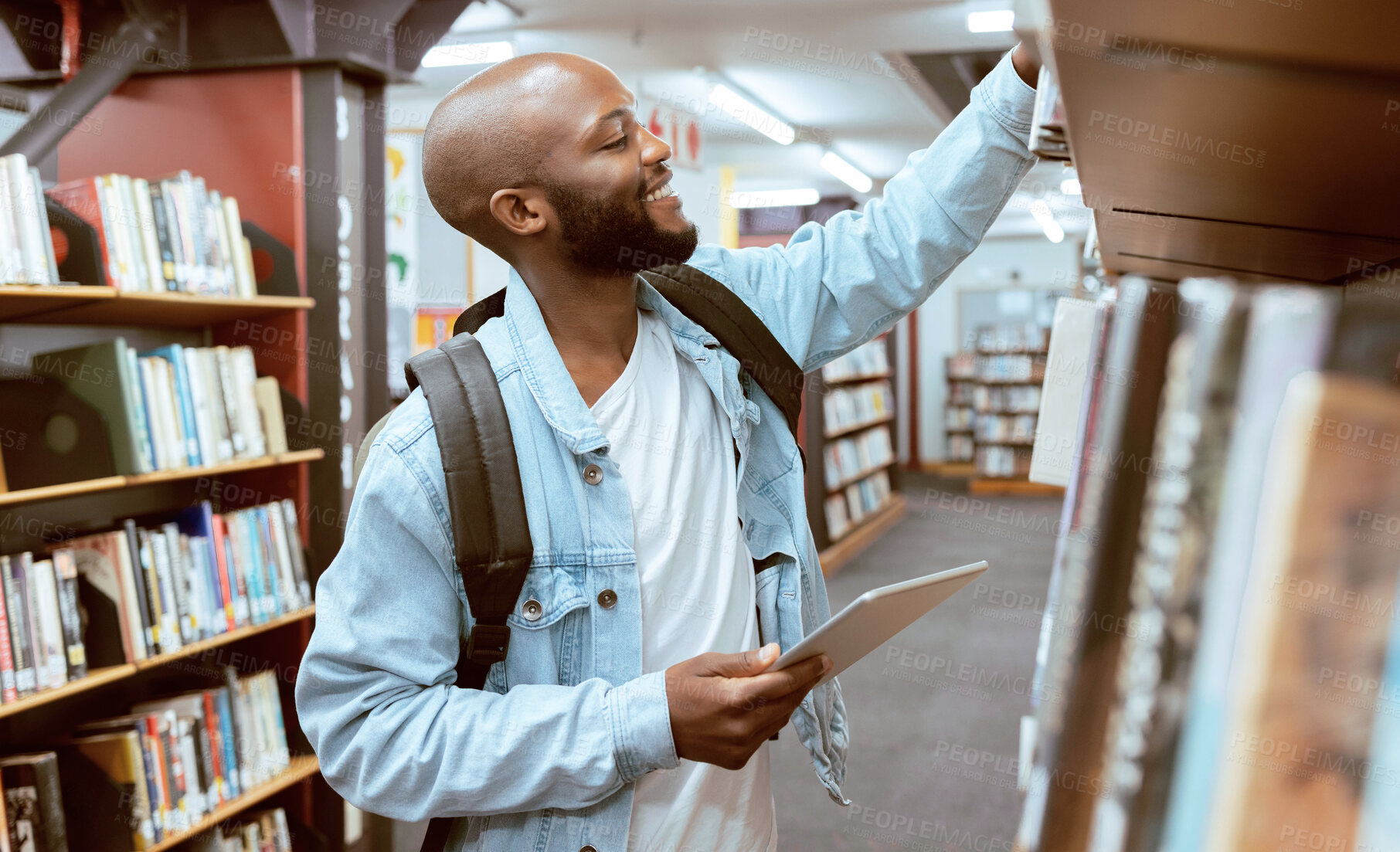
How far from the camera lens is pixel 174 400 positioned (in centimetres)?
232

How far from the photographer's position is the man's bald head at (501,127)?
1189 millimetres

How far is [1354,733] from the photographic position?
21 centimetres

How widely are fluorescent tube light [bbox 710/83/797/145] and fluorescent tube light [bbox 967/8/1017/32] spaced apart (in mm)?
1595

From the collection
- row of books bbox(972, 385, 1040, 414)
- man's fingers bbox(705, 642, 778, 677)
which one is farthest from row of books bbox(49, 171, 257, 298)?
row of books bbox(972, 385, 1040, 414)

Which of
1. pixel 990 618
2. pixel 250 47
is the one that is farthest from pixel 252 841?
pixel 990 618

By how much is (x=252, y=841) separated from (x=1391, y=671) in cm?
284

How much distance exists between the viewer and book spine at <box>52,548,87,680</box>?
79.9 inches

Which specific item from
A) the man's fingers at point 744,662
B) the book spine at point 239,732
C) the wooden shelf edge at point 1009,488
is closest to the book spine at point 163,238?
the book spine at point 239,732

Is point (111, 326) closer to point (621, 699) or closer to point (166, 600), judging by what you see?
point (166, 600)

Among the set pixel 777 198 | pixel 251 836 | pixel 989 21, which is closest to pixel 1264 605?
pixel 251 836

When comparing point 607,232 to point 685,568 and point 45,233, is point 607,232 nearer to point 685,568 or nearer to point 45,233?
point 685,568

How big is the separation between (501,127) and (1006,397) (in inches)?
446

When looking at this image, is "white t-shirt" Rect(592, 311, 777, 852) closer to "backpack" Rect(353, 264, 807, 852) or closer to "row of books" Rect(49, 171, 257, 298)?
"backpack" Rect(353, 264, 807, 852)

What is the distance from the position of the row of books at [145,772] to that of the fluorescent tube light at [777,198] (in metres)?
7.58
